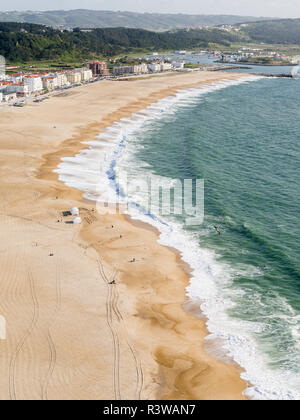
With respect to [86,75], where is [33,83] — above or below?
below

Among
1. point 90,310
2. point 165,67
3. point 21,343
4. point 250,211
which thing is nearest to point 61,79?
point 165,67

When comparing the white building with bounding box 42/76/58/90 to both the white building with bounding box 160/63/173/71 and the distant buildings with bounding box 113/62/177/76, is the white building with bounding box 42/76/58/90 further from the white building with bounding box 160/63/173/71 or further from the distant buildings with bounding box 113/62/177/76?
the white building with bounding box 160/63/173/71

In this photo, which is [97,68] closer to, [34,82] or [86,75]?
[86,75]

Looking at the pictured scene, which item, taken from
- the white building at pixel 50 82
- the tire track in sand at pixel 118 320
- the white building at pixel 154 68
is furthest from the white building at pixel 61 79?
the tire track in sand at pixel 118 320

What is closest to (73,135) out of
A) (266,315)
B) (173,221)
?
(173,221)

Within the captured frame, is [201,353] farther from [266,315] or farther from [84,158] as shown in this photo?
[84,158]

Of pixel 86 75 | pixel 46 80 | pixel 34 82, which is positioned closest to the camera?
pixel 34 82
